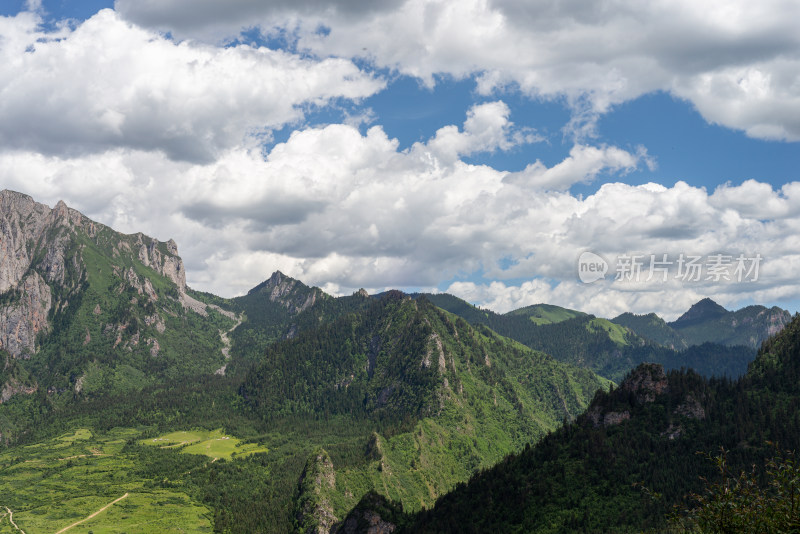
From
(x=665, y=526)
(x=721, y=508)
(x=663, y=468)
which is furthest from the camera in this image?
(x=663, y=468)

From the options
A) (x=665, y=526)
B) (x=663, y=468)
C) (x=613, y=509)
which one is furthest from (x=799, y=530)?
(x=663, y=468)

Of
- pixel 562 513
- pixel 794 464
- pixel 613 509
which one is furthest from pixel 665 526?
pixel 794 464

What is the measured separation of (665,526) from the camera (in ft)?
522

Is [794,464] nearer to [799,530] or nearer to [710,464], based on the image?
[799,530]

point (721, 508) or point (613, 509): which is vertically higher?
point (721, 508)

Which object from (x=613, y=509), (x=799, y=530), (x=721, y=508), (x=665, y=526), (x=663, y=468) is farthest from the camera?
(x=663, y=468)

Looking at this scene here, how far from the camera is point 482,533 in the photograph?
194250 millimetres

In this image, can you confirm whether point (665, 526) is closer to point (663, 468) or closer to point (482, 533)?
point (663, 468)

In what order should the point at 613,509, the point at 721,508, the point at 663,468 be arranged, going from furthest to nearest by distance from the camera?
1. the point at 663,468
2. the point at 613,509
3. the point at 721,508

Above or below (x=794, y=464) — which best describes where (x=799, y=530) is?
below

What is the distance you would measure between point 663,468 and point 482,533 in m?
70.0

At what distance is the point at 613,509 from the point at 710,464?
4184cm

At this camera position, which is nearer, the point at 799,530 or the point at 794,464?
the point at 799,530

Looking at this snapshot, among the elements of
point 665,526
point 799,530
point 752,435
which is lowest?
point 665,526
